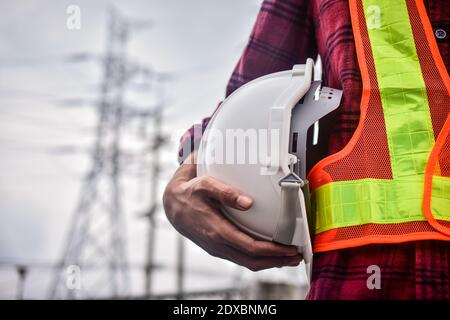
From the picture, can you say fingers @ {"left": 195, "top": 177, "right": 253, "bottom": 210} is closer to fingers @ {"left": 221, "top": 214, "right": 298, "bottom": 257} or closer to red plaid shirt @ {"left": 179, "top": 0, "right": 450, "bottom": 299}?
fingers @ {"left": 221, "top": 214, "right": 298, "bottom": 257}

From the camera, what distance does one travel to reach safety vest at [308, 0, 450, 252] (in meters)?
0.83

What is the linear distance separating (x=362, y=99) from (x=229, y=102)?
0.74ft

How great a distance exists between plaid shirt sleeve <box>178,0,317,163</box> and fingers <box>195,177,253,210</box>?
18 centimetres

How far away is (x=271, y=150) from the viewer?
0.85m

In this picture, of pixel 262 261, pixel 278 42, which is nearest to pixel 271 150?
pixel 262 261

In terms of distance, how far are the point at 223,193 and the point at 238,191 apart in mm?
26

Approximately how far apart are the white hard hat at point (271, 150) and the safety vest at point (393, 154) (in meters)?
0.05

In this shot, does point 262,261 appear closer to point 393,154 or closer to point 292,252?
point 292,252

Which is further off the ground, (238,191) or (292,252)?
(238,191)

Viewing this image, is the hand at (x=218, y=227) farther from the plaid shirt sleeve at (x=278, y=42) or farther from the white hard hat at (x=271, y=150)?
the plaid shirt sleeve at (x=278, y=42)
